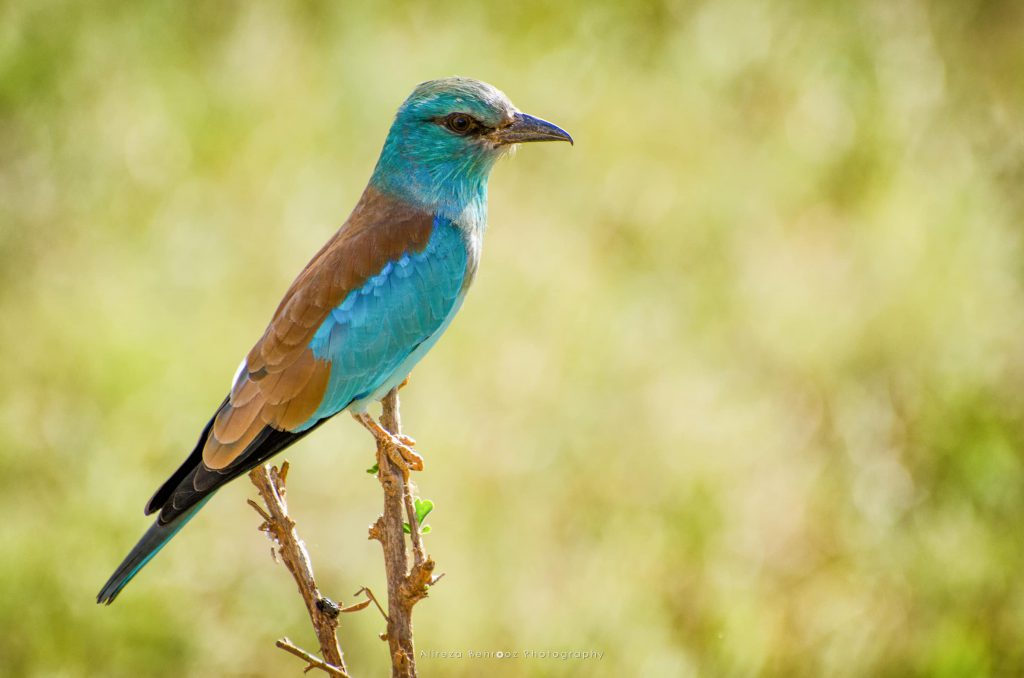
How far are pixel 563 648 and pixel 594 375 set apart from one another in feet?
5.41

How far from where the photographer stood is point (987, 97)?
7.79 meters

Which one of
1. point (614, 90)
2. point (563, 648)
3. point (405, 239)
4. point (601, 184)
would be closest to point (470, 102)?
point (405, 239)

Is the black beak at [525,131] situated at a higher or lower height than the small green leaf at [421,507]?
higher

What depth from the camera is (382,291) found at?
3.38 meters

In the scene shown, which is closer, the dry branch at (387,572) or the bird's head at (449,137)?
the dry branch at (387,572)

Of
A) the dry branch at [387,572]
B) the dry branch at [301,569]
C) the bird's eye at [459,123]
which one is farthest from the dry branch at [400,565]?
the bird's eye at [459,123]

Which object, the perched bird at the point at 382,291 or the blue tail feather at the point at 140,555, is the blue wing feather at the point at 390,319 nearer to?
the perched bird at the point at 382,291

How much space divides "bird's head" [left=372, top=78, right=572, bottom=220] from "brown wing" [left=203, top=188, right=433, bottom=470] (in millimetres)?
90

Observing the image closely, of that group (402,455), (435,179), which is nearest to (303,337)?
(402,455)

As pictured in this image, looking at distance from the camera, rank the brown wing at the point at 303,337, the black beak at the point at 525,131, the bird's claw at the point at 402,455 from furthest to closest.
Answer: the black beak at the point at 525,131 < the brown wing at the point at 303,337 < the bird's claw at the point at 402,455

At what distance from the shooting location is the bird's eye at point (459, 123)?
3492 mm

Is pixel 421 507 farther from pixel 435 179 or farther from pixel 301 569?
pixel 435 179

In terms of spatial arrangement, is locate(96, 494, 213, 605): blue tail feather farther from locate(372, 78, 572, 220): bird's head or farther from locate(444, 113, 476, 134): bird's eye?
locate(444, 113, 476, 134): bird's eye

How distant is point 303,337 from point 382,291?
28cm
